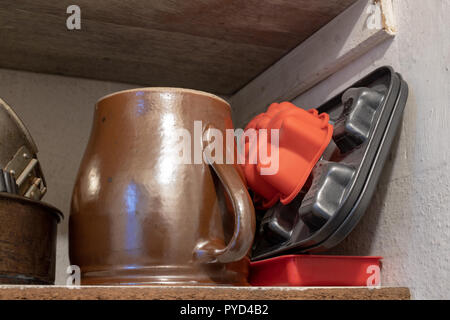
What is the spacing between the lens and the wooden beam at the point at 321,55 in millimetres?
743

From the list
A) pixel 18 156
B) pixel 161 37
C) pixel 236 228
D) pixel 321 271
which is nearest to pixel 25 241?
pixel 18 156

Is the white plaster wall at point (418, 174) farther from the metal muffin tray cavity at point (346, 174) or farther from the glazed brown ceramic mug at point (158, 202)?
the glazed brown ceramic mug at point (158, 202)

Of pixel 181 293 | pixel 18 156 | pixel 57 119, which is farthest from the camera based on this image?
pixel 57 119

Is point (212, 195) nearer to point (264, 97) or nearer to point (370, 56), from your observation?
point (370, 56)

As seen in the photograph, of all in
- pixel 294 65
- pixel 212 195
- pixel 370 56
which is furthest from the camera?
pixel 294 65

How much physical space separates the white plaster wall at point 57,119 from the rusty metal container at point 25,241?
1.27ft

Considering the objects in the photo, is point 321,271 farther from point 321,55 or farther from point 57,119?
point 57,119

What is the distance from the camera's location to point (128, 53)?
37.2 inches

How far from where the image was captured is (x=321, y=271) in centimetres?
64

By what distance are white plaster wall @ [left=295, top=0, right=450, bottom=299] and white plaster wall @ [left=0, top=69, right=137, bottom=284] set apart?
0.56 meters

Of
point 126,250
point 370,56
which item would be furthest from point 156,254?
point 370,56

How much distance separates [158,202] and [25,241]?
0.14 m

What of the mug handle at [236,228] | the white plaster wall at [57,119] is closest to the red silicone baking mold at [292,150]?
the mug handle at [236,228]

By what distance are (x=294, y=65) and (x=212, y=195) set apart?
41 cm
